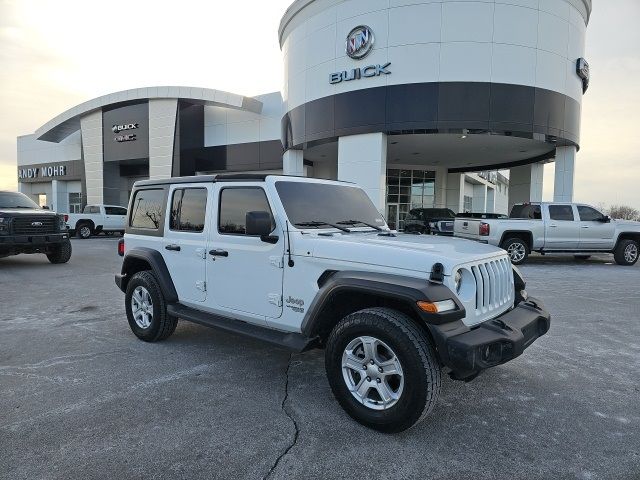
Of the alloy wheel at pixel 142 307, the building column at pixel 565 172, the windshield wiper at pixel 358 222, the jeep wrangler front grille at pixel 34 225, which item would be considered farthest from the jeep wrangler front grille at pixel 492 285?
the building column at pixel 565 172

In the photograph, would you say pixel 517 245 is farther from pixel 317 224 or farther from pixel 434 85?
pixel 317 224

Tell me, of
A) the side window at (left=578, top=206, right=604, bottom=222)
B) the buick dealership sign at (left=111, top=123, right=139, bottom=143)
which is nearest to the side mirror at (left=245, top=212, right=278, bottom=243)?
the side window at (left=578, top=206, right=604, bottom=222)

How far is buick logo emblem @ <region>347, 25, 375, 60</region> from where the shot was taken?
57.8 feet

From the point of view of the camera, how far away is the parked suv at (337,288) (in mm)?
2898

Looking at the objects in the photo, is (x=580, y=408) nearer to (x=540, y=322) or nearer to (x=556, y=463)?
(x=540, y=322)

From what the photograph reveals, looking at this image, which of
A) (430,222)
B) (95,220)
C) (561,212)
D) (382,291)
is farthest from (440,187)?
(382,291)

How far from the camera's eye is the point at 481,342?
282 cm

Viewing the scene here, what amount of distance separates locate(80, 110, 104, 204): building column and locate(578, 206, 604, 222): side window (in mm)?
32100

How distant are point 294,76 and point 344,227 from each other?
18651 mm

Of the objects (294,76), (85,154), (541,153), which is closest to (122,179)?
(85,154)

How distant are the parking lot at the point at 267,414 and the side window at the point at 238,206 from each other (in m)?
1.42

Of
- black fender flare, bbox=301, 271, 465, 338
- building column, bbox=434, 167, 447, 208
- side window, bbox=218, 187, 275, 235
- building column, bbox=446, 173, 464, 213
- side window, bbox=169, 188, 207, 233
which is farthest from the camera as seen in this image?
building column, bbox=446, 173, 464, 213

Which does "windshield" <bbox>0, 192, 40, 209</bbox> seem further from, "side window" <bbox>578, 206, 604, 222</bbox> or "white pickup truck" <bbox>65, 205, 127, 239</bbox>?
"side window" <bbox>578, 206, 604, 222</bbox>

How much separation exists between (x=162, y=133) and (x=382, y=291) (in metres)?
29.6
